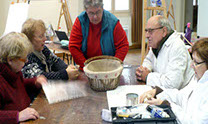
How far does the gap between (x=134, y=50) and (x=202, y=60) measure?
19.8 ft

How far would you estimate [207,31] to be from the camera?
5.02m

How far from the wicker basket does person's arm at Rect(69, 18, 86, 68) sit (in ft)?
1.11

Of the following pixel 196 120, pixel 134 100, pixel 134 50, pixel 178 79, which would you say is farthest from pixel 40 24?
pixel 134 50

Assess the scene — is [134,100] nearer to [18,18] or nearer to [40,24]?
[40,24]

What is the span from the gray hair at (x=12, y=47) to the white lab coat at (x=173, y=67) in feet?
3.36

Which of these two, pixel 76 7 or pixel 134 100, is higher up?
pixel 76 7

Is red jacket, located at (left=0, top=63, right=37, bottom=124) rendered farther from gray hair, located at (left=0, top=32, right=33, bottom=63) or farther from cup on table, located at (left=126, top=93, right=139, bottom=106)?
cup on table, located at (left=126, top=93, right=139, bottom=106)

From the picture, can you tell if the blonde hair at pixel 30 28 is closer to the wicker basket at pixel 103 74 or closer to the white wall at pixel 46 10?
the wicker basket at pixel 103 74

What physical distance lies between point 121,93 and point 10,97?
0.77 meters

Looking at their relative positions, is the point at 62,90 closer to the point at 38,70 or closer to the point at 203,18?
the point at 38,70

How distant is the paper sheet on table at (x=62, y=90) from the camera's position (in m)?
1.62

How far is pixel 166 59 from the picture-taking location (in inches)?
79.7

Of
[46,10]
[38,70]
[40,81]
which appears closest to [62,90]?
[40,81]

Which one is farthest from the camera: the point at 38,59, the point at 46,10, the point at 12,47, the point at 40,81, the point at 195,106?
the point at 46,10
